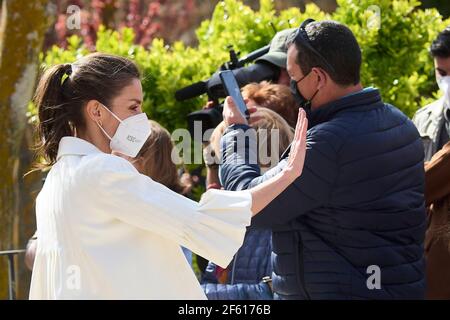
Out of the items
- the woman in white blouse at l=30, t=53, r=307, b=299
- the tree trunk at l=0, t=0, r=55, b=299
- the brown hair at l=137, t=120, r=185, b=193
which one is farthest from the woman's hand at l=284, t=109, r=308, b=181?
the tree trunk at l=0, t=0, r=55, b=299

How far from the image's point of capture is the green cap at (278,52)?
16.8ft

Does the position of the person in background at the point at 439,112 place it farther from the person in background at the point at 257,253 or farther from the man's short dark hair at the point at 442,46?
the person in background at the point at 257,253

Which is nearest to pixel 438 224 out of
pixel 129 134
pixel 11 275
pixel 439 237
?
pixel 439 237

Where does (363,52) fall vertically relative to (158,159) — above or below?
above

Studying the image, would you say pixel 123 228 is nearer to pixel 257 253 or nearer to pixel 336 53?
pixel 336 53

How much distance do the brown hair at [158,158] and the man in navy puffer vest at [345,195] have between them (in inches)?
33.8

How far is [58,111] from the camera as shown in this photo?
11.1 ft

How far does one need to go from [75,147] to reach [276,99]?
1.74m

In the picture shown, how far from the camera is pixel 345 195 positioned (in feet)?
12.6

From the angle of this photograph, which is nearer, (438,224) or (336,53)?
(336,53)

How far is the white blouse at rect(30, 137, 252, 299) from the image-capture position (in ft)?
10.1

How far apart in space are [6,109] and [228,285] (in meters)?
2.89

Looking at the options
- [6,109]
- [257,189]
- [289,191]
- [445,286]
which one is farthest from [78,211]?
[6,109]

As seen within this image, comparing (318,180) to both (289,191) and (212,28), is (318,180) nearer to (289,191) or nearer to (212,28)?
(289,191)
